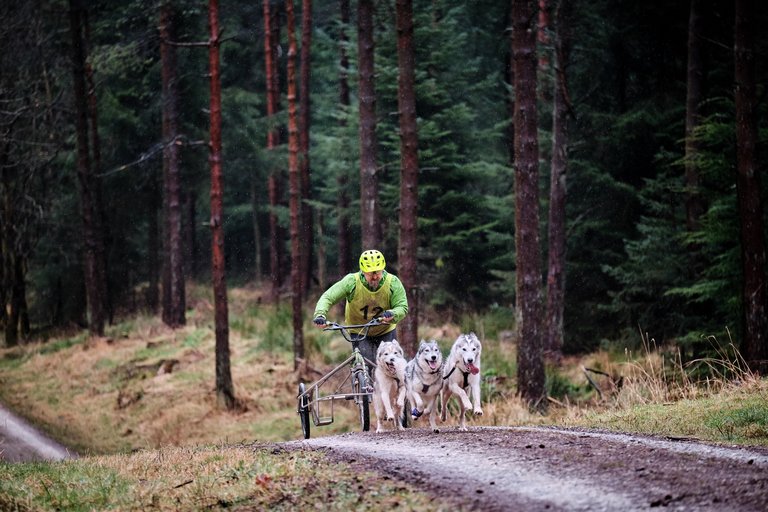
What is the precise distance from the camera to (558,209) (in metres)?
22.5

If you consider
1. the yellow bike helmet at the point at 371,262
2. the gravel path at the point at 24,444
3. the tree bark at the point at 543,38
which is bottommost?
the gravel path at the point at 24,444

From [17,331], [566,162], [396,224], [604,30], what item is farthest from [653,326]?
[17,331]

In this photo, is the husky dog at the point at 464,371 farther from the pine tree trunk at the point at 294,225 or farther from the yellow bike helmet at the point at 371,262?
the pine tree trunk at the point at 294,225

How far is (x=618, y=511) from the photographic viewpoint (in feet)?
18.7

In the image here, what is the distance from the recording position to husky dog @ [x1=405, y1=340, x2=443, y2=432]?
9.80m

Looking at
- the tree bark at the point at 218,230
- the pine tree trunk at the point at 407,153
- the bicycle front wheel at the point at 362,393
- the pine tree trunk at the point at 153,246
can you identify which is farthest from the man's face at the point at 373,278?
the pine tree trunk at the point at 153,246

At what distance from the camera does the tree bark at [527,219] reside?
15.1 m

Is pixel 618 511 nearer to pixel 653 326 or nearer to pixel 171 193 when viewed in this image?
pixel 653 326

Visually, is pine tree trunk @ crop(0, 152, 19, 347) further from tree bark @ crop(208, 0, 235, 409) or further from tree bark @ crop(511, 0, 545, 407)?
tree bark @ crop(511, 0, 545, 407)

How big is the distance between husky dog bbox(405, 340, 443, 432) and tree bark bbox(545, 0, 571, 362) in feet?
42.6

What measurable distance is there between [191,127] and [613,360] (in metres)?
18.8

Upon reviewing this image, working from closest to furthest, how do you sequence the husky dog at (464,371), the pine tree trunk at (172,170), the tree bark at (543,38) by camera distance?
the husky dog at (464,371), the tree bark at (543,38), the pine tree trunk at (172,170)

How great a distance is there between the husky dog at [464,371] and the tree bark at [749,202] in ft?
19.5

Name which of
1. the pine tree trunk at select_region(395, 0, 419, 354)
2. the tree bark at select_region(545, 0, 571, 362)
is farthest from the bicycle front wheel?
the tree bark at select_region(545, 0, 571, 362)
